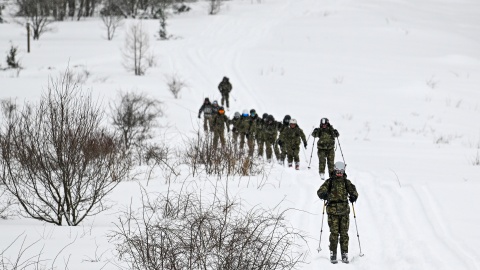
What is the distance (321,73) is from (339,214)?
78.5 feet

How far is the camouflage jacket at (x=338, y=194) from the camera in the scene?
7.56 metres

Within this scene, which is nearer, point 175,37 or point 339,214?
point 339,214

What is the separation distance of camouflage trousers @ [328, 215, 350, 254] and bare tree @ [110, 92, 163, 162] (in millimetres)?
13807

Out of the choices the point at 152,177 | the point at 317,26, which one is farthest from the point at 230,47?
the point at 152,177

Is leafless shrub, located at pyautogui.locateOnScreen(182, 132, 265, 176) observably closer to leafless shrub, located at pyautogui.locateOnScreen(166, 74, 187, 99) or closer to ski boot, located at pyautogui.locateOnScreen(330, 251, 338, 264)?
ski boot, located at pyautogui.locateOnScreen(330, 251, 338, 264)

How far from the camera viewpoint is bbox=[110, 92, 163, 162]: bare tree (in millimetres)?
21136

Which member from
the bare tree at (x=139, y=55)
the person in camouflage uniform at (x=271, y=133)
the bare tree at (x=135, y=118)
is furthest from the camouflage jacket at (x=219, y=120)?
the bare tree at (x=139, y=55)

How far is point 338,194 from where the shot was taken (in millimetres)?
7578

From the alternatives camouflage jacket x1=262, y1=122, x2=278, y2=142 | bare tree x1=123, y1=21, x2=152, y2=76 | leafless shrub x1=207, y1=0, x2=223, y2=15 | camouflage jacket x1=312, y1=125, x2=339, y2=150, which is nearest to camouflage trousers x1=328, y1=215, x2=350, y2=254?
camouflage jacket x1=312, y1=125, x2=339, y2=150

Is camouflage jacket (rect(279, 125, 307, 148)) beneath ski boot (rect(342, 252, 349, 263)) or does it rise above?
above

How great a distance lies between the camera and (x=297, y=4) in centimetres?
5978

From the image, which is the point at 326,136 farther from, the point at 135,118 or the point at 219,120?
the point at 135,118

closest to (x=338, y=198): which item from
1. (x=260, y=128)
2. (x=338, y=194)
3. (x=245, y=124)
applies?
(x=338, y=194)

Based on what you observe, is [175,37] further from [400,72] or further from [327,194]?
[327,194]
